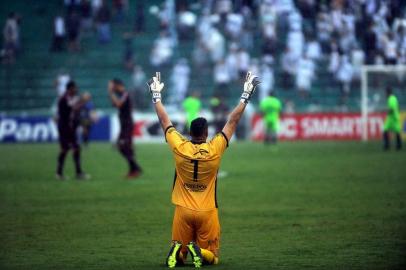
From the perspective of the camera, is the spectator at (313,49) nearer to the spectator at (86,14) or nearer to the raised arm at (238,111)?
the spectator at (86,14)

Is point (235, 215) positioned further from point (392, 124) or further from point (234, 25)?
point (234, 25)

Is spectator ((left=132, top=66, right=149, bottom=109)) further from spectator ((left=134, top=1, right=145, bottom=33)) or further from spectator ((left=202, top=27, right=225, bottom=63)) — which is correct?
spectator ((left=202, top=27, right=225, bottom=63))

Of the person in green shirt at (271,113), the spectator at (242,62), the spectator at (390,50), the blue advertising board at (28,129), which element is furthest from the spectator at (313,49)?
the blue advertising board at (28,129)

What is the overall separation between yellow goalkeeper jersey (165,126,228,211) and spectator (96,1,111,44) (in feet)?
106

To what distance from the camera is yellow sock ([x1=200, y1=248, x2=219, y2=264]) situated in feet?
34.6

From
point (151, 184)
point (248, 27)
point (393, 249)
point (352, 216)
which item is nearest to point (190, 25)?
point (248, 27)

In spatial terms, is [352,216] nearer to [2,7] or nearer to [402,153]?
[402,153]

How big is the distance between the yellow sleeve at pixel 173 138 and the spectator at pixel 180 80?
98.5 ft

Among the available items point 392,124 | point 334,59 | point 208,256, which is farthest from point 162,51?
point 208,256

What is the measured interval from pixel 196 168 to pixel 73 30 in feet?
107

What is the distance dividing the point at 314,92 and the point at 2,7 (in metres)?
15.1

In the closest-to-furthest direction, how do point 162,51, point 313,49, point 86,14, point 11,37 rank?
point 162,51, point 11,37, point 313,49, point 86,14

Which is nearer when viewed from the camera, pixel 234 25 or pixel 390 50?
pixel 390 50

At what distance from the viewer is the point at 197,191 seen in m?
10.6
